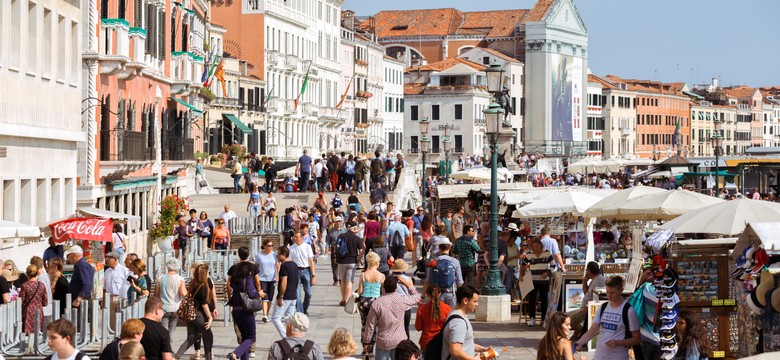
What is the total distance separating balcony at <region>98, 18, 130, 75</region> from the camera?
3291cm

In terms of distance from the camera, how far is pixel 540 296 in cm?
2275

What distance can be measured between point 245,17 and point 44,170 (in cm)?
5486

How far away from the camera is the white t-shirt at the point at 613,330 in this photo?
13.8 meters

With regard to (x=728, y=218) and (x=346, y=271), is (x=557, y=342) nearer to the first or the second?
(x=728, y=218)

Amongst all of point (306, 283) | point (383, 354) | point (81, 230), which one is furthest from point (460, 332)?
point (81, 230)

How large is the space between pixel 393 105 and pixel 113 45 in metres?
87.5

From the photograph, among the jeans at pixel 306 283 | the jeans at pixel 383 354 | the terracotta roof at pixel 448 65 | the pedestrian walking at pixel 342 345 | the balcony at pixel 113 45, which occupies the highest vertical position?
the terracotta roof at pixel 448 65

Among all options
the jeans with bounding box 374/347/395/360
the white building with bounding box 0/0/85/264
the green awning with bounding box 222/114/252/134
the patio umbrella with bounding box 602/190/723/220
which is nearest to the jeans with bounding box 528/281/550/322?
the patio umbrella with bounding box 602/190/723/220

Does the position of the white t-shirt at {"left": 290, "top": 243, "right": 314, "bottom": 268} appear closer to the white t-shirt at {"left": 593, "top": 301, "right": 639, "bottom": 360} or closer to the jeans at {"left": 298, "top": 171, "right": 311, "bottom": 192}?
the white t-shirt at {"left": 593, "top": 301, "right": 639, "bottom": 360}

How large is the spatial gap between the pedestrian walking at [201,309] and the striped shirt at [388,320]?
268 cm

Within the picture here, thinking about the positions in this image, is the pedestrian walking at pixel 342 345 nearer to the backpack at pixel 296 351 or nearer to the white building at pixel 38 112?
the backpack at pixel 296 351

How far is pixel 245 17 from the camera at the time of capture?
82875 millimetres

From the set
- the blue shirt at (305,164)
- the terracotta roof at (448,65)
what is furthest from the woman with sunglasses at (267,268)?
the terracotta roof at (448,65)

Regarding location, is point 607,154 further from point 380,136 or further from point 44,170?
point 44,170
